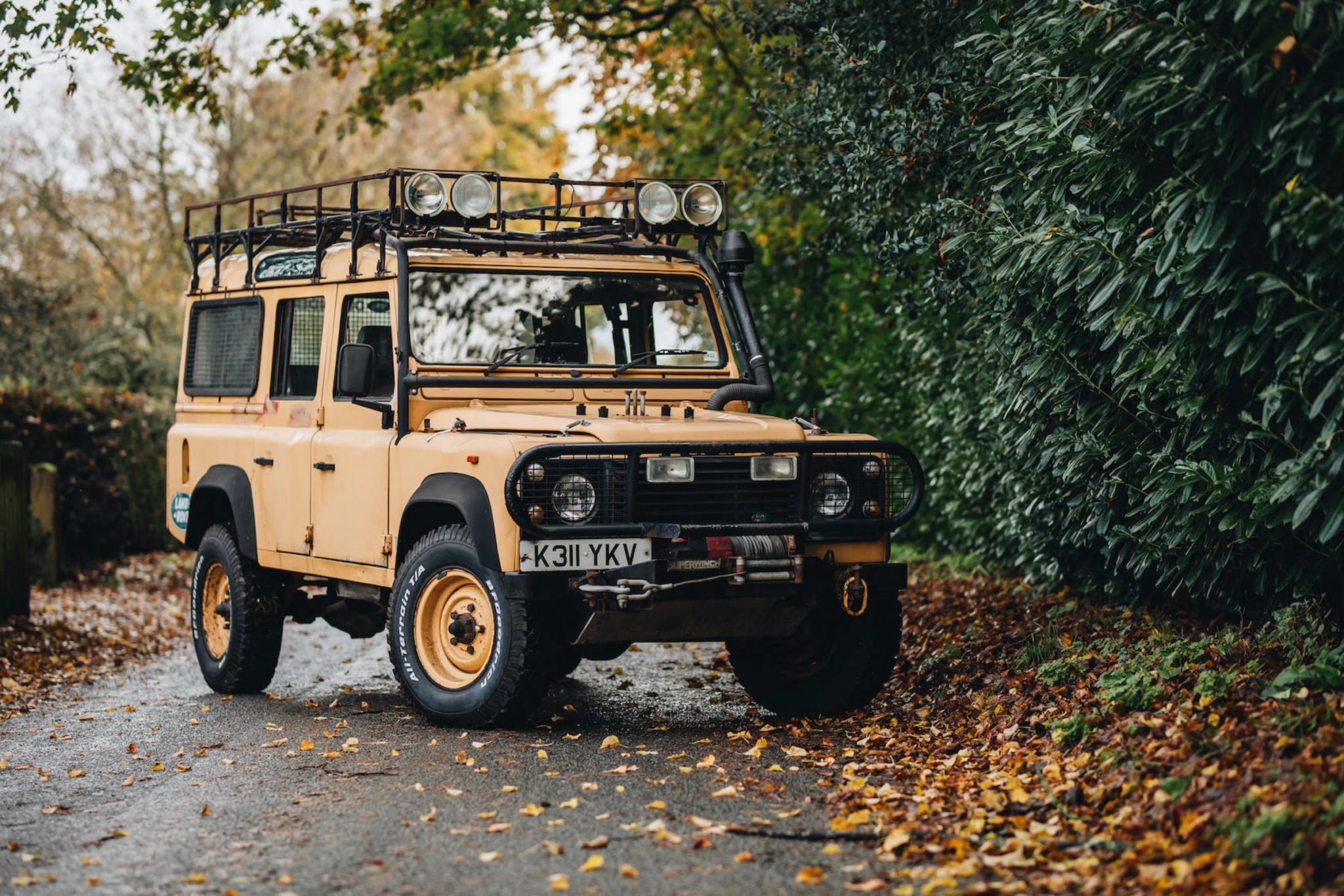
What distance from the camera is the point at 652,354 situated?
9.03 m

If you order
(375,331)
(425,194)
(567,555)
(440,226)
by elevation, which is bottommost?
(567,555)

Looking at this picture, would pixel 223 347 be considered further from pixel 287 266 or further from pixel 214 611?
pixel 214 611

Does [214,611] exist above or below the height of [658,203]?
below

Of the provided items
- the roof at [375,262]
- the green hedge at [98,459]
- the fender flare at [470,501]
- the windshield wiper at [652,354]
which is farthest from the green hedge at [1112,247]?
the green hedge at [98,459]

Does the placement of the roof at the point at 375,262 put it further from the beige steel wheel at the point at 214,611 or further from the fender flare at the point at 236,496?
the beige steel wheel at the point at 214,611

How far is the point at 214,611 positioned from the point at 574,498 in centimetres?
391

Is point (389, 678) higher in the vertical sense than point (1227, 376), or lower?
lower

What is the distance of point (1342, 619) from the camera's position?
765 centimetres

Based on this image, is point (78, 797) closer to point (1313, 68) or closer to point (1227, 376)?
point (1227, 376)

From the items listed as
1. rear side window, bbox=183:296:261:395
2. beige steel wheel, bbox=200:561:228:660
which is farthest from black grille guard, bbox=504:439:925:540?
beige steel wheel, bbox=200:561:228:660

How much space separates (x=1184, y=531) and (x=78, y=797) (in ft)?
16.8

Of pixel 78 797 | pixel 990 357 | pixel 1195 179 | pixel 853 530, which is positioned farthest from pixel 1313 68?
pixel 78 797

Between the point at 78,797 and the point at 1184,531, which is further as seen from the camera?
the point at 1184,531

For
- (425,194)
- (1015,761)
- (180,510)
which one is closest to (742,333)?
(425,194)
